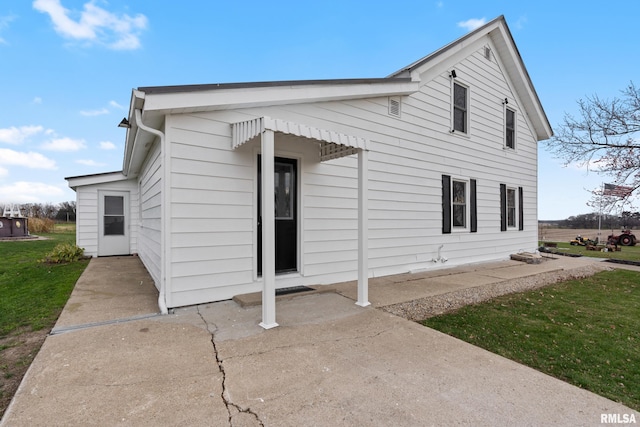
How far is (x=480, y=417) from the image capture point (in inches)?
75.0

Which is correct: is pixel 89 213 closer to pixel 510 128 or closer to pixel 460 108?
pixel 460 108

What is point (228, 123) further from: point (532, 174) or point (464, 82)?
point (532, 174)

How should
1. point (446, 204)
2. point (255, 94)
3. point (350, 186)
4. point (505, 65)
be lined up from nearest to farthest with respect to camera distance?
point (255, 94) < point (350, 186) < point (446, 204) < point (505, 65)

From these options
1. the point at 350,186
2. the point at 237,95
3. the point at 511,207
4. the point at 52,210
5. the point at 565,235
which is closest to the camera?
the point at 237,95

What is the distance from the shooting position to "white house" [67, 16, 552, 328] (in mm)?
3980

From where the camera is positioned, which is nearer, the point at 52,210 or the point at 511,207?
the point at 511,207

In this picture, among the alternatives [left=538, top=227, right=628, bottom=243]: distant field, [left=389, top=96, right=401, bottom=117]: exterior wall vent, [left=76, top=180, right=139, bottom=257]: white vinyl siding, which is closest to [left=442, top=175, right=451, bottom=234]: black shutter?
[left=389, top=96, right=401, bottom=117]: exterior wall vent

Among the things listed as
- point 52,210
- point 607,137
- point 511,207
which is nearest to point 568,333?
point 511,207

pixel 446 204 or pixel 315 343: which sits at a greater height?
pixel 446 204

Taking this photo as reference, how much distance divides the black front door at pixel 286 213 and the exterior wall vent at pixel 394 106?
8.34 ft

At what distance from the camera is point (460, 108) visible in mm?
7906

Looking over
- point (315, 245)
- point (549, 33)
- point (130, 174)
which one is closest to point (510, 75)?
point (549, 33)

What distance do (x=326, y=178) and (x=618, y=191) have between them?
9251mm

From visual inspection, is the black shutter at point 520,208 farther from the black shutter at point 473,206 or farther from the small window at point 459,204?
the small window at point 459,204
